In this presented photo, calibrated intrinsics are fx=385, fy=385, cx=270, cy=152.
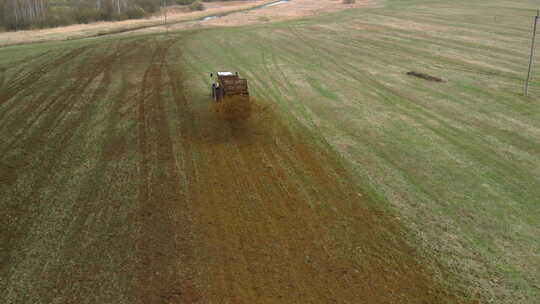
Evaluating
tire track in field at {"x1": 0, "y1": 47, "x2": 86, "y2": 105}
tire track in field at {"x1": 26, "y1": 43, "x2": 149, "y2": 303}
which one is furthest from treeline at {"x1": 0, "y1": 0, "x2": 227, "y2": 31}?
tire track in field at {"x1": 26, "y1": 43, "x2": 149, "y2": 303}

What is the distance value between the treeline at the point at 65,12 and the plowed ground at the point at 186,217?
38273mm

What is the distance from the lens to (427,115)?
Result: 19.5 meters

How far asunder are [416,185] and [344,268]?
5150mm

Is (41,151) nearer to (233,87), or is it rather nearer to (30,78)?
(233,87)

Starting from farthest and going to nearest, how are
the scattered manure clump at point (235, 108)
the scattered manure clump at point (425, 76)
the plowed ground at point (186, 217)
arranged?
1. the scattered manure clump at point (425, 76)
2. the scattered manure clump at point (235, 108)
3. the plowed ground at point (186, 217)

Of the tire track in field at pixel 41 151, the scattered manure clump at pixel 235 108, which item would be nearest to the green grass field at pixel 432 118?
the scattered manure clump at pixel 235 108

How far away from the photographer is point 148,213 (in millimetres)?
11328

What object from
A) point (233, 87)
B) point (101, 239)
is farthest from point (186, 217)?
point (233, 87)

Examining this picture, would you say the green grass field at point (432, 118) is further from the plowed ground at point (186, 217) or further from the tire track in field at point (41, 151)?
the tire track in field at point (41, 151)

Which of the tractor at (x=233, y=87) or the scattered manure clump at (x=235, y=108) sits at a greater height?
the tractor at (x=233, y=87)

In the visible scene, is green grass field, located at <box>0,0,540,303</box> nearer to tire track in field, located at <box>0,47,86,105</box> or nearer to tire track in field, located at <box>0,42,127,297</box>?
tire track in field, located at <box>0,47,86,105</box>

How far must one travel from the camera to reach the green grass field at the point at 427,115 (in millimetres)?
10453

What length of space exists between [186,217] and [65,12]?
54.9 m

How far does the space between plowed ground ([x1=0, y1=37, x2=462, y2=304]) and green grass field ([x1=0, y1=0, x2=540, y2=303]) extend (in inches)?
55.6
